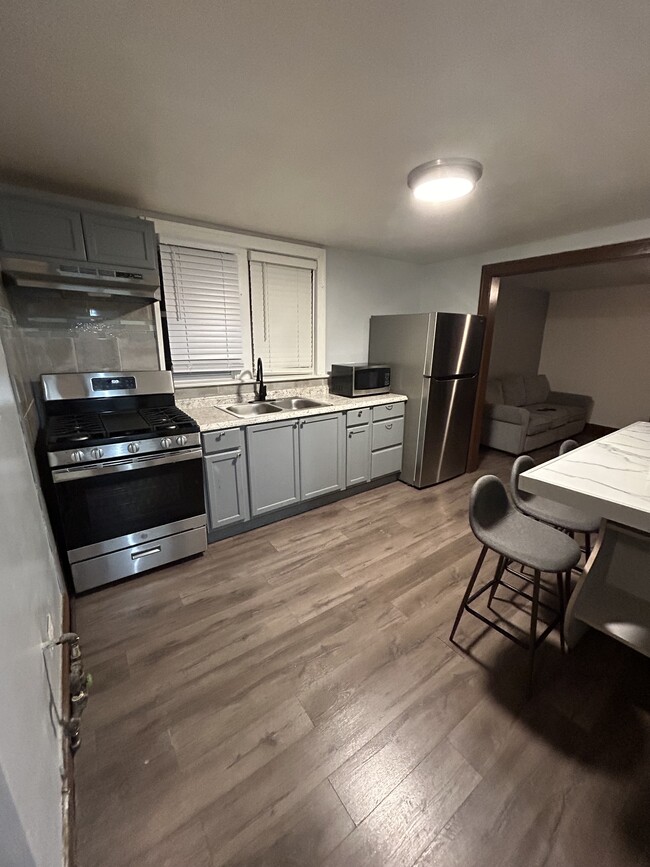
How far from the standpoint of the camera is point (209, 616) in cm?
189

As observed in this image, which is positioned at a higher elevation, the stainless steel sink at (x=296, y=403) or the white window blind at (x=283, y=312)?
the white window blind at (x=283, y=312)

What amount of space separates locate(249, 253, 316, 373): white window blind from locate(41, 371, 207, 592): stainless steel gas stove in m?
1.05

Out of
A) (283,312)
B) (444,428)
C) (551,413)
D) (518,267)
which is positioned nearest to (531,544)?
(444,428)

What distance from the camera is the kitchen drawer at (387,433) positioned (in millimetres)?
3295

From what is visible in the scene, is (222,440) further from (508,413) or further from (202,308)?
(508,413)

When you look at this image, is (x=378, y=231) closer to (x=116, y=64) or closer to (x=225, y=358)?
(x=225, y=358)

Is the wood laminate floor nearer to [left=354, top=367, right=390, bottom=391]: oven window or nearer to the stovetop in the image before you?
the stovetop

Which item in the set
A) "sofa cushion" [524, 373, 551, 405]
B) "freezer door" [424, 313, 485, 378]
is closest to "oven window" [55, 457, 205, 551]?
"freezer door" [424, 313, 485, 378]

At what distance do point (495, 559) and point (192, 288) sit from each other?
3.03 meters

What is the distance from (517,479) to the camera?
6.07 feet

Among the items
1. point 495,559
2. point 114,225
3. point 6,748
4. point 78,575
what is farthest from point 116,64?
point 495,559

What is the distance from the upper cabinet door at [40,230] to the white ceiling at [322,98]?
0.67 ft

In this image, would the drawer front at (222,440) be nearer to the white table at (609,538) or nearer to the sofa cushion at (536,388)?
the white table at (609,538)

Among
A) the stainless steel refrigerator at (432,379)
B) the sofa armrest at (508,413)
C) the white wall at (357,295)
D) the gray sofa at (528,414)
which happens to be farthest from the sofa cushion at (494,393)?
the white wall at (357,295)
